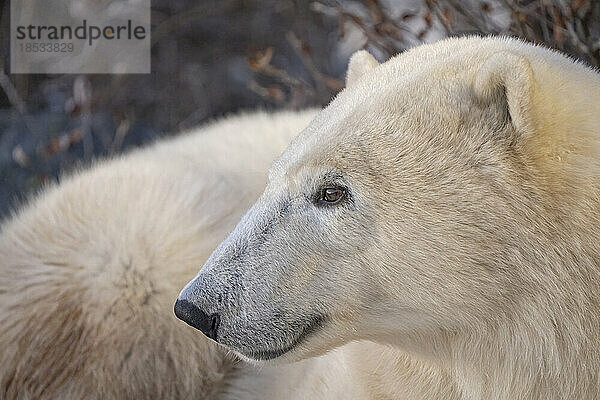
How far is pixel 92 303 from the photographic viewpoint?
9.05 feet

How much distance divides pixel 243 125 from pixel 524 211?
2.19m

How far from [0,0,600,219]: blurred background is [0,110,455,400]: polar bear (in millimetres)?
1081

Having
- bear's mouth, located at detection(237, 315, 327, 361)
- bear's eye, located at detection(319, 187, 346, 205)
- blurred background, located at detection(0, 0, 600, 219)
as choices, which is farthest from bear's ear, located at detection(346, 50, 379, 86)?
blurred background, located at detection(0, 0, 600, 219)

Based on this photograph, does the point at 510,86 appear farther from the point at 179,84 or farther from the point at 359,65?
the point at 179,84

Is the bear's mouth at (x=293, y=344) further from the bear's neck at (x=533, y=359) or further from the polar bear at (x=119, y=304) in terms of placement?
the polar bear at (x=119, y=304)

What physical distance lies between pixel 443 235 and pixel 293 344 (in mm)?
412

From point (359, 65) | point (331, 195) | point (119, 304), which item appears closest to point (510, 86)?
point (331, 195)

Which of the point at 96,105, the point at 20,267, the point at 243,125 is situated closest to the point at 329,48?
the point at 96,105

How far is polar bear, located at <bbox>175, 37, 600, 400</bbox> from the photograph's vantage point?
175 centimetres

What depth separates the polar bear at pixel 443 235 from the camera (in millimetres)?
1748

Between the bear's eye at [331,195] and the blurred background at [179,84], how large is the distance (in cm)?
181

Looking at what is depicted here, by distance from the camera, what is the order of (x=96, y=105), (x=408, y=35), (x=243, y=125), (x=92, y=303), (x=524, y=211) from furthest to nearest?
(x=96, y=105) → (x=243, y=125) → (x=408, y=35) → (x=92, y=303) → (x=524, y=211)

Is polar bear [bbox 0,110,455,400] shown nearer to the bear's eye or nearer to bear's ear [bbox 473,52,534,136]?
the bear's eye

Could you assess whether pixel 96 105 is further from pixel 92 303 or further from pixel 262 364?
pixel 262 364
